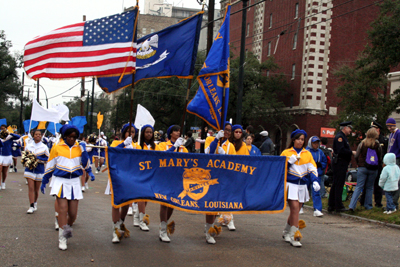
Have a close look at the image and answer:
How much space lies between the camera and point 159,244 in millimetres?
6918

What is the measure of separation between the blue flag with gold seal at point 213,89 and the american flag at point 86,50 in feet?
4.21

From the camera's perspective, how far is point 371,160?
10.8m

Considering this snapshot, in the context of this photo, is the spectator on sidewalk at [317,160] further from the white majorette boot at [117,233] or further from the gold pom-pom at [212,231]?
the white majorette boot at [117,233]

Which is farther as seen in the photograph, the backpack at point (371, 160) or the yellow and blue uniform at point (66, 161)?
the backpack at point (371, 160)

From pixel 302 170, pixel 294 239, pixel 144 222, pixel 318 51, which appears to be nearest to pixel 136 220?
pixel 144 222

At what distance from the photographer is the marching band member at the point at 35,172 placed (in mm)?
9383

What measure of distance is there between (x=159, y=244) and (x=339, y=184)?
→ 601 cm

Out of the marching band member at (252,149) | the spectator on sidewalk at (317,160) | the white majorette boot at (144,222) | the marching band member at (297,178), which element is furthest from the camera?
the marching band member at (252,149)

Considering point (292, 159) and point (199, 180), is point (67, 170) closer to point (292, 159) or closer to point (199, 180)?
point (199, 180)

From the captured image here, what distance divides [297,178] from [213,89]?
2163 mm

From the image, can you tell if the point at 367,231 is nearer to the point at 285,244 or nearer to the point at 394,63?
the point at 285,244

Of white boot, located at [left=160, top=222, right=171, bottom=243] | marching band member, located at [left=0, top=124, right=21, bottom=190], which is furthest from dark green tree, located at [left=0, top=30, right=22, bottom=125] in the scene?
white boot, located at [left=160, top=222, right=171, bottom=243]

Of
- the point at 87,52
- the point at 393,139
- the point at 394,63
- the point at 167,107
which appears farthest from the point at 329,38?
the point at 87,52

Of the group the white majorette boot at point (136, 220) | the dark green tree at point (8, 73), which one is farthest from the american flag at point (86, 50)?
the dark green tree at point (8, 73)
